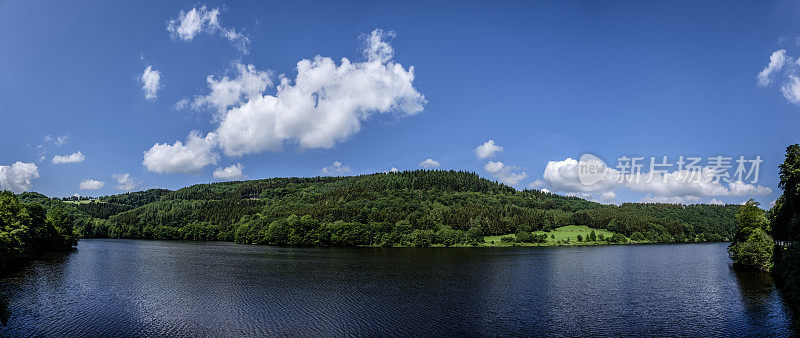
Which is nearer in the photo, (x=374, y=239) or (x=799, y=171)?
(x=799, y=171)

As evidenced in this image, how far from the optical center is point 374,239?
5738 inches

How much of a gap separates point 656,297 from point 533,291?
1459 cm

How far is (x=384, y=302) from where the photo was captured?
4519 cm

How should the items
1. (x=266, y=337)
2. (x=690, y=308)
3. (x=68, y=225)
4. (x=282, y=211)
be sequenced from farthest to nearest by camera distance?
(x=282, y=211)
(x=68, y=225)
(x=690, y=308)
(x=266, y=337)

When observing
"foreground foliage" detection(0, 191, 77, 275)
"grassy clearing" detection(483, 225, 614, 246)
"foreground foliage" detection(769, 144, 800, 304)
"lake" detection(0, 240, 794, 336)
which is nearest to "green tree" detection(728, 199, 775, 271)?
"lake" detection(0, 240, 794, 336)

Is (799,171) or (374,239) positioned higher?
(799,171)

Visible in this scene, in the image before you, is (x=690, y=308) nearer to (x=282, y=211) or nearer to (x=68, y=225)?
(x=68, y=225)

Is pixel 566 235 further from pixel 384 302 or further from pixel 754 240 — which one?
pixel 384 302

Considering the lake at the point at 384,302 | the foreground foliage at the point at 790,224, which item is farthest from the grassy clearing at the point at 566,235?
the foreground foliage at the point at 790,224

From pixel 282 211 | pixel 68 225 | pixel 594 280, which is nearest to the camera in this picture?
pixel 594 280

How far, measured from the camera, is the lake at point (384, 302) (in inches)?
1382

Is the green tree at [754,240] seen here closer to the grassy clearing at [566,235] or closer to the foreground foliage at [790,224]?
the foreground foliage at [790,224]

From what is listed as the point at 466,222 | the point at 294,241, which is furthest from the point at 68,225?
the point at 466,222

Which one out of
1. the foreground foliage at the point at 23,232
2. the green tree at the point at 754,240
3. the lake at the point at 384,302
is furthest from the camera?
the green tree at the point at 754,240
